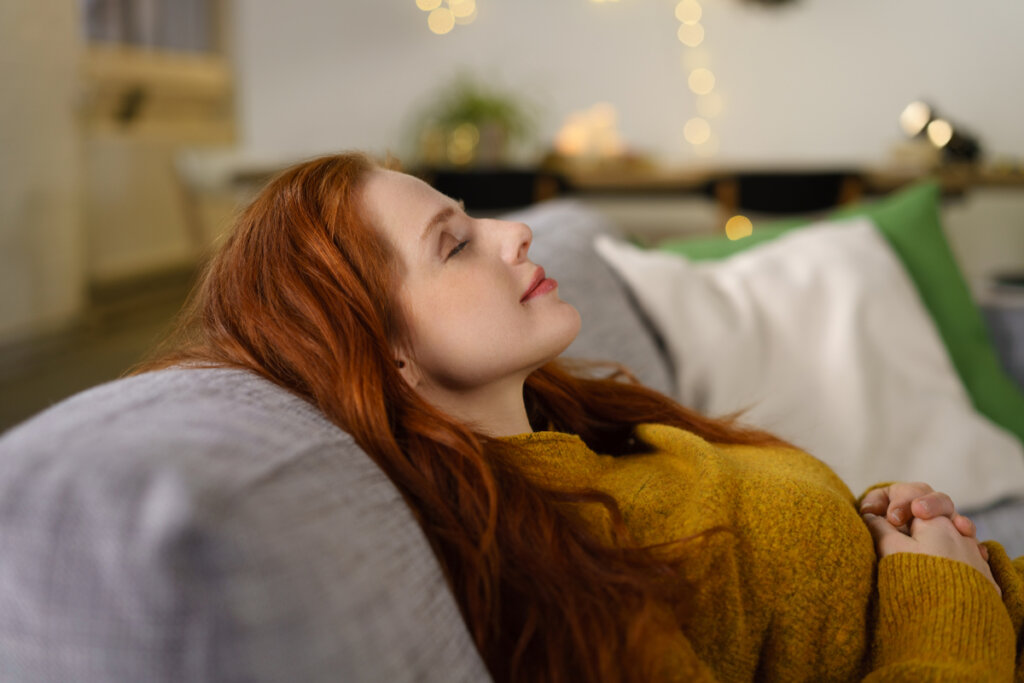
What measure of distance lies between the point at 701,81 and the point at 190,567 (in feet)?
15.5

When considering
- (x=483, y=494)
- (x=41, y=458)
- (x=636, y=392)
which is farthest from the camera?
(x=636, y=392)

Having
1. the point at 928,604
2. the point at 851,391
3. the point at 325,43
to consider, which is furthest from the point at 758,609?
the point at 325,43

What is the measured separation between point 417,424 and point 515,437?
0.37 feet

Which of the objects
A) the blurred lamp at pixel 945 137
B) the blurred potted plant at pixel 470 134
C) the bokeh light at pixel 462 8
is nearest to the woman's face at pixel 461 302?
the blurred potted plant at pixel 470 134

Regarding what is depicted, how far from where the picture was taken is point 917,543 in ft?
2.67

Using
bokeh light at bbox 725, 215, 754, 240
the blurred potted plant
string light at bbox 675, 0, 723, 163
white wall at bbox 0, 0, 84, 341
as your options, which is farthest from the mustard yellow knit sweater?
string light at bbox 675, 0, 723, 163

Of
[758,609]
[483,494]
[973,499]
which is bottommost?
[973,499]

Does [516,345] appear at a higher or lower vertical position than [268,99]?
higher

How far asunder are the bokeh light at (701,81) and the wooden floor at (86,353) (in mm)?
2768

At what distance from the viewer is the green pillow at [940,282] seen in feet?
5.78

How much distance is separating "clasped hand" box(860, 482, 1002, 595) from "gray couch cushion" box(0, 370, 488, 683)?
0.48 meters

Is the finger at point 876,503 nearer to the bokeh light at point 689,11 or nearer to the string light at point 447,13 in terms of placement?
the bokeh light at point 689,11

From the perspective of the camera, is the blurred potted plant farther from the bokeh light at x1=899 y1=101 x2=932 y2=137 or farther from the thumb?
the thumb

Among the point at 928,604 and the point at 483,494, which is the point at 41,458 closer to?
the point at 483,494
